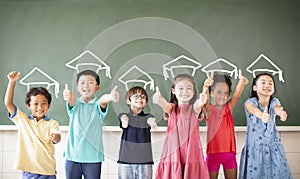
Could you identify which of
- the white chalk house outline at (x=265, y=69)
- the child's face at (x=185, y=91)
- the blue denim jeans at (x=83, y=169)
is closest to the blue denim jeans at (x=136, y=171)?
the blue denim jeans at (x=83, y=169)

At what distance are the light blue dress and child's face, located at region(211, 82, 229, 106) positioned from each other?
228mm

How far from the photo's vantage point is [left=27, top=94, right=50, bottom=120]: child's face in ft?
9.87

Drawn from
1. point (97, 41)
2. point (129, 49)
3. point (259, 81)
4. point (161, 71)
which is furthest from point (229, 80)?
point (97, 41)

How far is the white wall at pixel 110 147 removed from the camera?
3.44 meters

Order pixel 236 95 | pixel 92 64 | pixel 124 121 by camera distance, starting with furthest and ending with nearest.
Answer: pixel 92 64
pixel 236 95
pixel 124 121

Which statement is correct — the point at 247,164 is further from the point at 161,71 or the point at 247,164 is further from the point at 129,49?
the point at 129,49

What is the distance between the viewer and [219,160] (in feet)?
10.3

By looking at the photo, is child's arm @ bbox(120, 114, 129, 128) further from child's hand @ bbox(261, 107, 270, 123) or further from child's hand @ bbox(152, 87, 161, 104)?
child's hand @ bbox(261, 107, 270, 123)

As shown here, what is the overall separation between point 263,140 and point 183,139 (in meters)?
0.58

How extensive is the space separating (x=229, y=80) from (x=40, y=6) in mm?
1531

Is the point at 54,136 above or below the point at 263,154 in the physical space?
above

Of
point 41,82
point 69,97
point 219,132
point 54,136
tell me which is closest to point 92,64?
point 41,82

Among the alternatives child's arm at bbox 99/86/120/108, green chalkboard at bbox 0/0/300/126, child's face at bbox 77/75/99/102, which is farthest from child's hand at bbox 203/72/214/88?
child's face at bbox 77/75/99/102

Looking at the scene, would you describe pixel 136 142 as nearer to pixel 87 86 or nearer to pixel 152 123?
pixel 152 123
